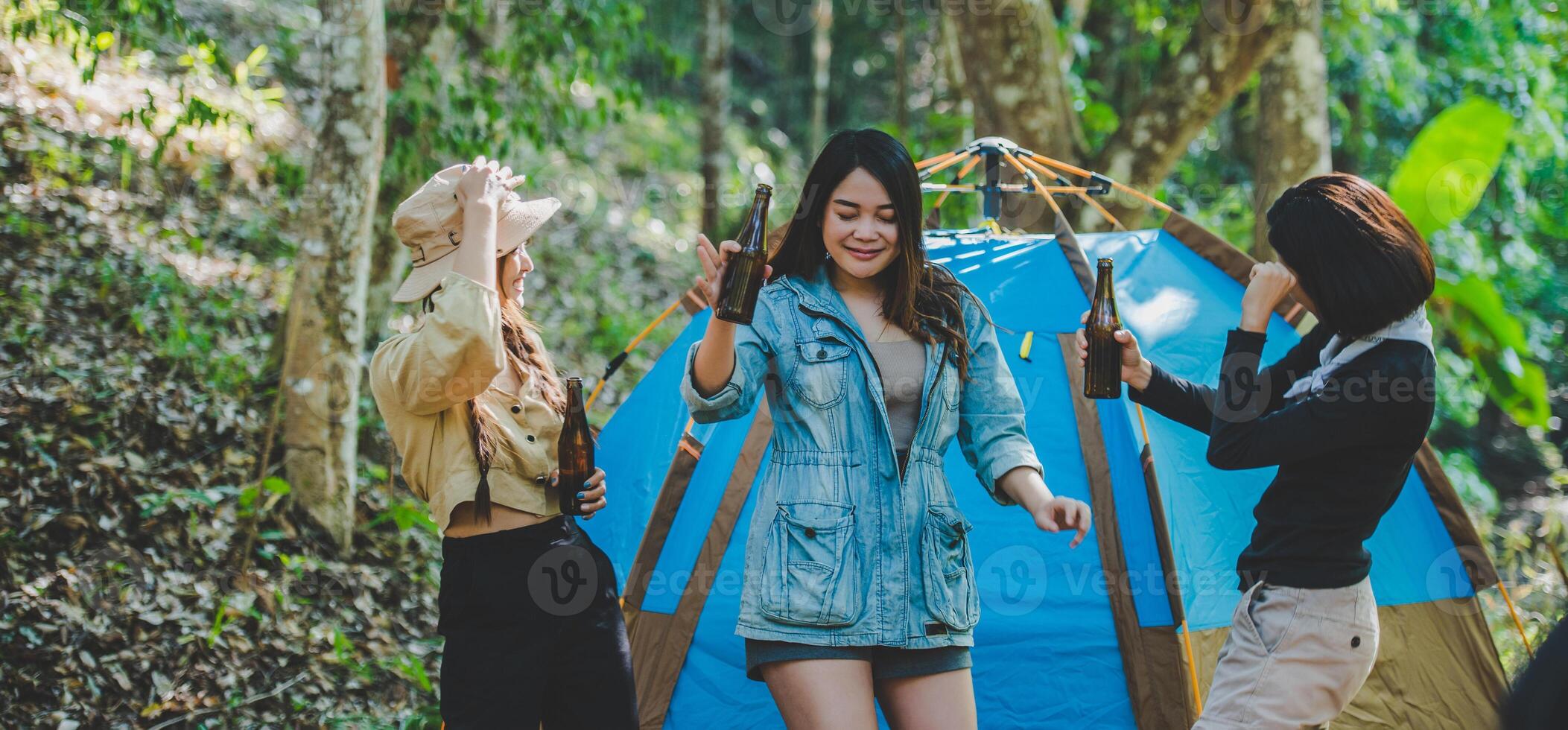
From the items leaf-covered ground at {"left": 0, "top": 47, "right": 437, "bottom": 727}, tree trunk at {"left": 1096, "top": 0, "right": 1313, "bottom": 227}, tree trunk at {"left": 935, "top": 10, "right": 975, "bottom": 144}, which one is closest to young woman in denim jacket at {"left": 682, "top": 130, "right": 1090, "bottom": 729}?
leaf-covered ground at {"left": 0, "top": 47, "right": 437, "bottom": 727}

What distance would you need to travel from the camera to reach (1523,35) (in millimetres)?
8992

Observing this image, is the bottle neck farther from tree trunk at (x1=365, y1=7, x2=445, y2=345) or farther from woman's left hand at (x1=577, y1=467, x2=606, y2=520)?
tree trunk at (x1=365, y1=7, x2=445, y2=345)

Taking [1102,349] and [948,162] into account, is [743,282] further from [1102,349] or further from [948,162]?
[948,162]

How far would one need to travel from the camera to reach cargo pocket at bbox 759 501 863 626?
195 cm

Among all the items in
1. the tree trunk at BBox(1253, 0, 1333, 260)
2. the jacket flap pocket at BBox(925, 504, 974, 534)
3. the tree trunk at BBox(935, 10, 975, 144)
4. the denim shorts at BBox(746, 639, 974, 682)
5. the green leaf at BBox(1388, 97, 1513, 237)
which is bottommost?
the denim shorts at BBox(746, 639, 974, 682)

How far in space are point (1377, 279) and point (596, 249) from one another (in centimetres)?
737

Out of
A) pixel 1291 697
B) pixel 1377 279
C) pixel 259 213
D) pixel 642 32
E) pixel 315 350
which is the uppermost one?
pixel 642 32

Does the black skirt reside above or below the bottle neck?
below

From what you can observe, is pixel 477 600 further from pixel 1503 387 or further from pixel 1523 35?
pixel 1523 35

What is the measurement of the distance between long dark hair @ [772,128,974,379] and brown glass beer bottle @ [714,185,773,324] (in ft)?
0.37

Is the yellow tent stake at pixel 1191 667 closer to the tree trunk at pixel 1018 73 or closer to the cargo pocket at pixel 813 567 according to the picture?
the cargo pocket at pixel 813 567

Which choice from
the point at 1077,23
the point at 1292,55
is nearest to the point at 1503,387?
the point at 1292,55

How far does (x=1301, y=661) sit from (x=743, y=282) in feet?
4.12

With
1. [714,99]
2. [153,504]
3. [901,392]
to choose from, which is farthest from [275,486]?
[714,99]
